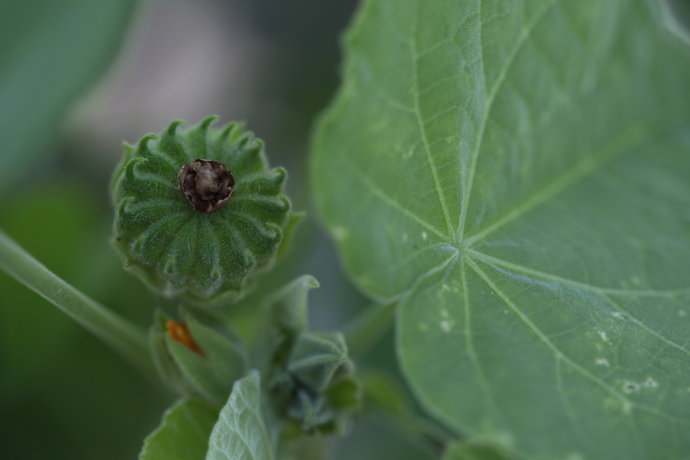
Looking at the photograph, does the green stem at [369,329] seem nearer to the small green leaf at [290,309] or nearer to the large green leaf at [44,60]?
the small green leaf at [290,309]

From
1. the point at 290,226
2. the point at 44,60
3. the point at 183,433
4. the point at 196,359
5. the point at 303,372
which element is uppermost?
the point at 44,60

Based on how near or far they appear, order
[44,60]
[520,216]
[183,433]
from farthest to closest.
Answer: [44,60]
[520,216]
[183,433]

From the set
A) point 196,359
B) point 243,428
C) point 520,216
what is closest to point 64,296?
point 196,359

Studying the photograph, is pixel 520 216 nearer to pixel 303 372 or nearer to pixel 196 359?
pixel 303 372

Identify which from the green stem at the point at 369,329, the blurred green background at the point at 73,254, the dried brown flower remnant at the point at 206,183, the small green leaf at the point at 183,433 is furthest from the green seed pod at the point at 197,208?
the blurred green background at the point at 73,254

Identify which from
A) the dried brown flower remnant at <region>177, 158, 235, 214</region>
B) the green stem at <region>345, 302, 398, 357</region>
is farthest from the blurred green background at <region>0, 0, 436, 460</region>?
the dried brown flower remnant at <region>177, 158, 235, 214</region>

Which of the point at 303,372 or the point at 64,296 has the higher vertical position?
the point at 303,372

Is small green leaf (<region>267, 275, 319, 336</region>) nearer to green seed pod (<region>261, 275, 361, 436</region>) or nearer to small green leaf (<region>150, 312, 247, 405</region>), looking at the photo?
green seed pod (<region>261, 275, 361, 436</region>)
